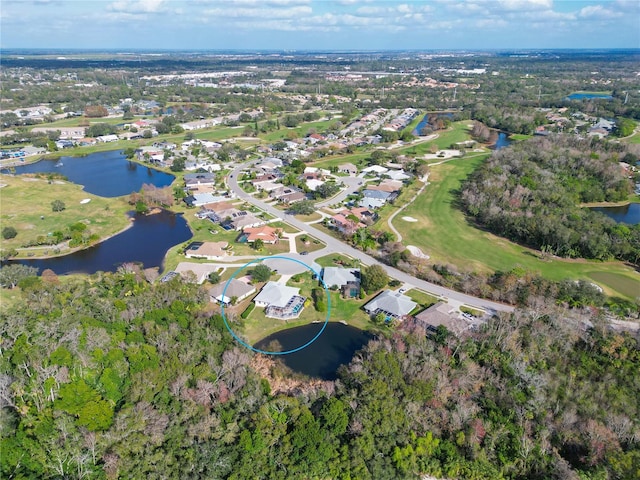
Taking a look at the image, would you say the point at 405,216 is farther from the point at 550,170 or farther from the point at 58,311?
the point at 58,311

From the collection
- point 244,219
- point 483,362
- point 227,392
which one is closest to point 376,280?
point 483,362

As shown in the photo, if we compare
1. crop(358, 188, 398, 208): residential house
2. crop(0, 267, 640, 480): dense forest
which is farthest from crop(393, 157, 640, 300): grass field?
crop(0, 267, 640, 480): dense forest

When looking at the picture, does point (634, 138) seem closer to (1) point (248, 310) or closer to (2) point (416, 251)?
(2) point (416, 251)

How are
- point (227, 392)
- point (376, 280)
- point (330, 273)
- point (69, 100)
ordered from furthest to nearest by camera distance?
point (69, 100) → point (330, 273) → point (376, 280) → point (227, 392)

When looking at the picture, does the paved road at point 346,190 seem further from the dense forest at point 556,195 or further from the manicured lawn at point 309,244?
the dense forest at point 556,195

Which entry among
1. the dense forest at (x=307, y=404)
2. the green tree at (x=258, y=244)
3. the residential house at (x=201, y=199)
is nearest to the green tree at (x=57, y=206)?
the residential house at (x=201, y=199)

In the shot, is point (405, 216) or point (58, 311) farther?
point (405, 216)
